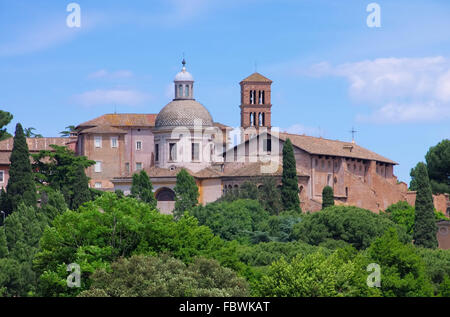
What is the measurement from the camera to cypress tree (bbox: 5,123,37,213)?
69.1 metres

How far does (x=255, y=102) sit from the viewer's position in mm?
86438

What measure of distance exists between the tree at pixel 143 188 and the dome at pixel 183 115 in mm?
6167

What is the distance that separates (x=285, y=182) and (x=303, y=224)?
8.92m

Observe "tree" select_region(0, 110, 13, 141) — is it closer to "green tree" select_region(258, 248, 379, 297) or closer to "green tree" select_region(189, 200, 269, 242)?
"green tree" select_region(189, 200, 269, 242)

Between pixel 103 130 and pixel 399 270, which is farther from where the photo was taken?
pixel 103 130

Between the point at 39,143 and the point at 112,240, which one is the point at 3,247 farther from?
the point at 39,143

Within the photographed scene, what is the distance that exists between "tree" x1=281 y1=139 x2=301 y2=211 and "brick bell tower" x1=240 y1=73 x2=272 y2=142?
11760mm

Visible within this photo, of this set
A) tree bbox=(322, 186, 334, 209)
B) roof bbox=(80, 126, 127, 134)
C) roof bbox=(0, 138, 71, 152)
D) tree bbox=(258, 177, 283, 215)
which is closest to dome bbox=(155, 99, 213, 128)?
roof bbox=(80, 126, 127, 134)

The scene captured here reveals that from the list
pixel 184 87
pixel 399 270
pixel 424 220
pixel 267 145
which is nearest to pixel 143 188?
pixel 267 145

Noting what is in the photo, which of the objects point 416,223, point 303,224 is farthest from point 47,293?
point 416,223

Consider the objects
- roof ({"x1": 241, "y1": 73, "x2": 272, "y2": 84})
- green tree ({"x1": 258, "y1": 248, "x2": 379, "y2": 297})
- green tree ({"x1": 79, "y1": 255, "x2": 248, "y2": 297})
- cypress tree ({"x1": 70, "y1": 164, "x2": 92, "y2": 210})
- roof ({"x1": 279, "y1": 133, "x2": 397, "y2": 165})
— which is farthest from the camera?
roof ({"x1": 241, "y1": 73, "x2": 272, "y2": 84})

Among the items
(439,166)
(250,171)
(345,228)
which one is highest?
(439,166)

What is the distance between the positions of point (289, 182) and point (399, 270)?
26844 mm

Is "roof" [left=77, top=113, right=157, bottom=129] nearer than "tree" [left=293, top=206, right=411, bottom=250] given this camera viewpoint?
No
